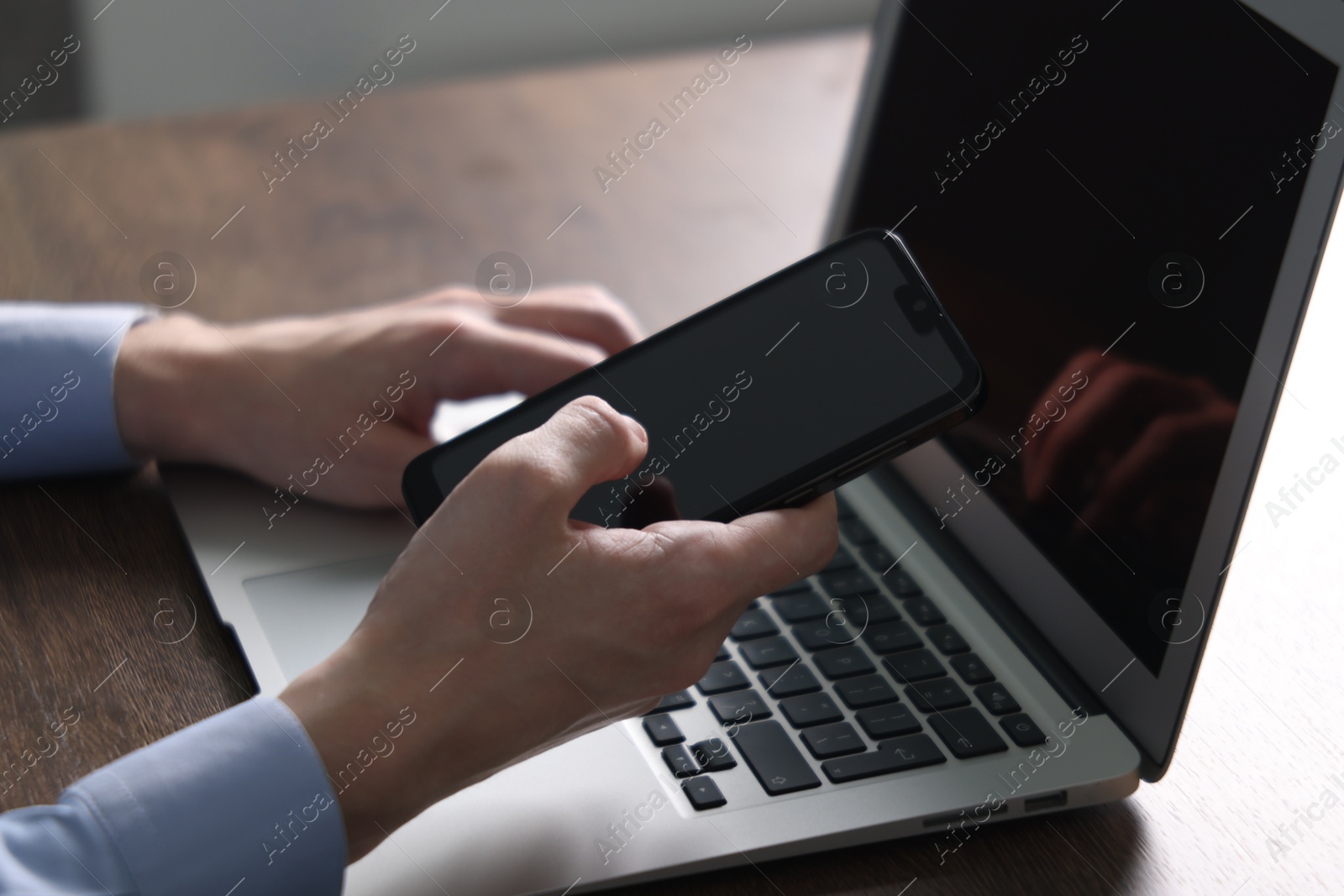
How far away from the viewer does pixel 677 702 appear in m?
0.64

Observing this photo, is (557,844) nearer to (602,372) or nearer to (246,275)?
(602,372)

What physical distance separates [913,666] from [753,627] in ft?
0.30

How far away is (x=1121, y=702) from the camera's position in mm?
629

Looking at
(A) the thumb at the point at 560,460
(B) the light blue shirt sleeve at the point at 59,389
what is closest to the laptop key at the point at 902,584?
(A) the thumb at the point at 560,460

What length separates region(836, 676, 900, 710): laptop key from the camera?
63 cm

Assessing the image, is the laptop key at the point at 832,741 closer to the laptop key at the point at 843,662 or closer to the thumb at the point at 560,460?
the laptop key at the point at 843,662

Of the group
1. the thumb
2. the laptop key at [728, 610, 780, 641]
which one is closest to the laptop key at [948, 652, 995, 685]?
the laptop key at [728, 610, 780, 641]

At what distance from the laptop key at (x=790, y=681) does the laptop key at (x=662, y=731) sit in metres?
0.06

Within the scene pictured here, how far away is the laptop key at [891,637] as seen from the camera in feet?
2.21

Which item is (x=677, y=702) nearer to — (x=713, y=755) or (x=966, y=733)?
(x=713, y=755)

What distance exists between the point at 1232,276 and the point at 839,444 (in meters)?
0.20

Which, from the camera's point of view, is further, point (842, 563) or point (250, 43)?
point (250, 43)

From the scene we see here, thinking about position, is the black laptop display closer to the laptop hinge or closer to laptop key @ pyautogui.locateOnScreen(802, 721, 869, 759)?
the laptop hinge

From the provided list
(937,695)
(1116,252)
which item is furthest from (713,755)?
(1116,252)
